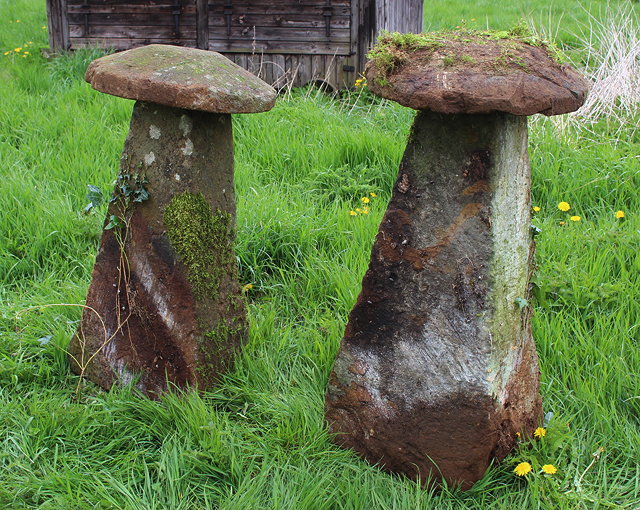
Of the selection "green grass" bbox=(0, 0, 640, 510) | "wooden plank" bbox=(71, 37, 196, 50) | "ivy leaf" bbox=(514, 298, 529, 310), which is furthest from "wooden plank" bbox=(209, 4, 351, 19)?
"ivy leaf" bbox=(514, 298, 529, 310)

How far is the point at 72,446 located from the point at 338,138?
11.0ft

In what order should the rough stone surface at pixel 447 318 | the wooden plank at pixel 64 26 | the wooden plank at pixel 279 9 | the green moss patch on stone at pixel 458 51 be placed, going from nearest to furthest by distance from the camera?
the green moss patch on stone at pixel 458 51
the rough stone surface at pixel 447 318
the wooden plank at pixel 279 9
the wooden plank at pixel 64 26

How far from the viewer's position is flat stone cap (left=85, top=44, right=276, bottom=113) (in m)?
2.55

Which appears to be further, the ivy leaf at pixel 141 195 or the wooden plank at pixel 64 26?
the wooden plank at pixel 64 26

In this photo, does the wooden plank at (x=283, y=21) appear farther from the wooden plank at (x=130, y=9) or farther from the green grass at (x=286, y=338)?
the green grass at (x=286, y=338)

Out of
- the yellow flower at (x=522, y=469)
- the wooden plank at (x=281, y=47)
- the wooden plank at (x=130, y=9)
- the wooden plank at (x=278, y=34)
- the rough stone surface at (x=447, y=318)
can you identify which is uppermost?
the wooden plank at (x=130, y=9)

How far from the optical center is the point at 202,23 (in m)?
8.25

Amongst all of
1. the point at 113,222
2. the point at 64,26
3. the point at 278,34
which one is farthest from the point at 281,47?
the point at 113,222

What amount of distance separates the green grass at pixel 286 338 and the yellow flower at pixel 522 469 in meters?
0.07

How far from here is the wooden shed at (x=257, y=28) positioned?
26.0 ft

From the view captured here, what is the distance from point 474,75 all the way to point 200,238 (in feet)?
4.66

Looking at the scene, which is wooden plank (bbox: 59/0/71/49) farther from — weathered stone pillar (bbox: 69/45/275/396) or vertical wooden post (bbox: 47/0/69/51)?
weathered stone pillar (bbox: 69/45/275/396)

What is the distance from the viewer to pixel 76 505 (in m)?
2.44

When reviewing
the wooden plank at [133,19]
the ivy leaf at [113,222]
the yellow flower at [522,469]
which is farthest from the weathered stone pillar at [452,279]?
the wooden plank at [133,19]
